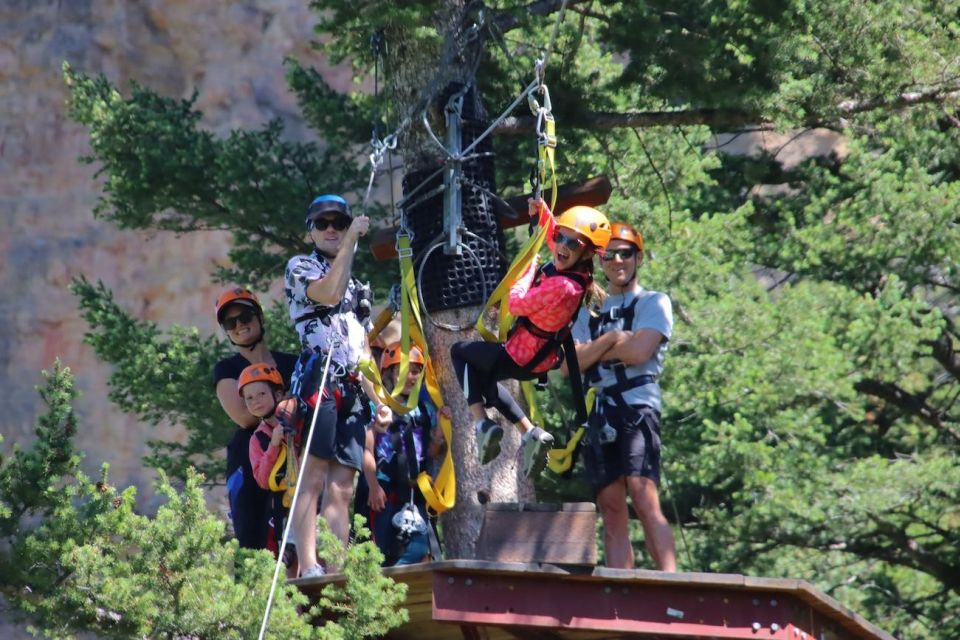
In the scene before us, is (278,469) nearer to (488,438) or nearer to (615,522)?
(488,438)

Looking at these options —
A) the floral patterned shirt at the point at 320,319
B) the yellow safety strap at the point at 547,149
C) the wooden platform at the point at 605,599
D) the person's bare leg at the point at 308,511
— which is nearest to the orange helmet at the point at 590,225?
the yellow safety strap at the point at 547,149

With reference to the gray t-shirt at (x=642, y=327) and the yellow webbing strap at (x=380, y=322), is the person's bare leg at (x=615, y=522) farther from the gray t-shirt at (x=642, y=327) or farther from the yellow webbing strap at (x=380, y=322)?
the yellow webbing strap at (x=380, y=322)

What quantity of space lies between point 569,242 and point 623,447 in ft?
3.28

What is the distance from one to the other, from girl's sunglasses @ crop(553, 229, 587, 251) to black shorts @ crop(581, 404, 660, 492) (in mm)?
794

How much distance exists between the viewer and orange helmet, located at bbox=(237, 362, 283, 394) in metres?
8.30

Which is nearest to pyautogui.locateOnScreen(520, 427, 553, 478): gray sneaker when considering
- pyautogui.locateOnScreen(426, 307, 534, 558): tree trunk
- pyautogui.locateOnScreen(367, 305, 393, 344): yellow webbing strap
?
pyautogui.locateOnScreen(426, 307, 534, 558): tree trunk

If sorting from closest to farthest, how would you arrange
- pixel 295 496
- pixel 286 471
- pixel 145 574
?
pixel 145 574, pixel 295 496, pixel 286 471

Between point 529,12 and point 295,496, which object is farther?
point 529,12

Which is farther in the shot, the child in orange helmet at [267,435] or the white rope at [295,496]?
the child in orange helmet at [267,435]

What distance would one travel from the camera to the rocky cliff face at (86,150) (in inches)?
889

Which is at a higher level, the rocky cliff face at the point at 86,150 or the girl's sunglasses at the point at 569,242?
the rocky cliff face at the point at 86,150

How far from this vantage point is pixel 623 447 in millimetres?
7812

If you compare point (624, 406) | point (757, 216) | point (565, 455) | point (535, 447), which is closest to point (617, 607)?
point (535, 447)

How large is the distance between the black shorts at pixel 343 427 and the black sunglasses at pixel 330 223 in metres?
0.79
